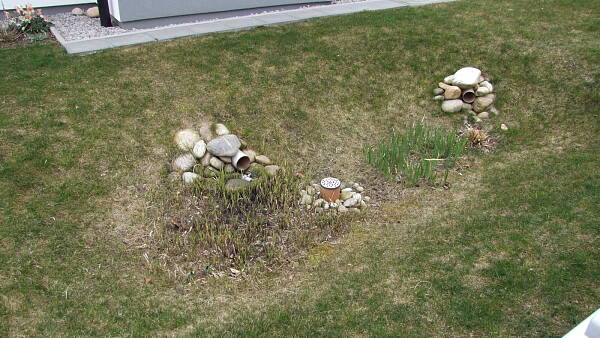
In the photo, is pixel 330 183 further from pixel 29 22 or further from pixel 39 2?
pixel 39 2

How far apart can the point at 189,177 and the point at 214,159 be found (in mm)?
392

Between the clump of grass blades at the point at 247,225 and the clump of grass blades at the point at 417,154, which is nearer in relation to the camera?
the clump of grass blades at the point at 247,225

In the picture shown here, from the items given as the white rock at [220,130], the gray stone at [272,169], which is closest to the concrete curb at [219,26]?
the white rock at [220,130]

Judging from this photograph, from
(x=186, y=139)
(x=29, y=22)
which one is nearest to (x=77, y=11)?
(x=29, y=22)

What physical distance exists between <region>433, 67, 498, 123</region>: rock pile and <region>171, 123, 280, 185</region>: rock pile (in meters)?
3.00

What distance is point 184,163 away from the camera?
5898 mm

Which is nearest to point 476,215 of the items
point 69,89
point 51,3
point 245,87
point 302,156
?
point 302,156

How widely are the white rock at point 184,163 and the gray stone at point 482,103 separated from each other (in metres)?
4.18

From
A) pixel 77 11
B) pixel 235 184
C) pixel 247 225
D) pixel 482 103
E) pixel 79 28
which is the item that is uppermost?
pixel 77 11

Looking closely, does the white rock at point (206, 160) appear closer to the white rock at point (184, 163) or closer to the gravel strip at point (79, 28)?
the white rock at point (184, 163)

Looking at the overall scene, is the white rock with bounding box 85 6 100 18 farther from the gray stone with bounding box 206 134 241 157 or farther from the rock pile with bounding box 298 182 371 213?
the rock pile with bounding box 298 182 371 213

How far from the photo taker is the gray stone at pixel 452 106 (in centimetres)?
732

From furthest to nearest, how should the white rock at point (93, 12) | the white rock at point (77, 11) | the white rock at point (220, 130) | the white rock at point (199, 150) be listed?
1. the white rock at point (77, 11)
2. the white rock at point (93, 12)
3. the white rock at point (220, 130)
4. the white rock at point (199, 150)

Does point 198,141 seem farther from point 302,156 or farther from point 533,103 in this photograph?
point 533,103
